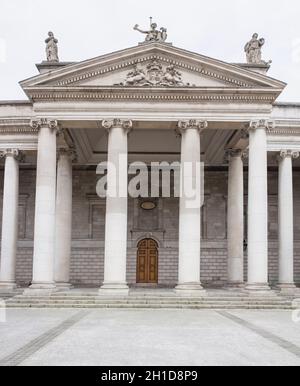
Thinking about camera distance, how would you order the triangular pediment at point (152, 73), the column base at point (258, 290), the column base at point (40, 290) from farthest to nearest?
the triangular pediment at point (152, 73)
the column base at point (258, 290)
the column base at point (40, 290)

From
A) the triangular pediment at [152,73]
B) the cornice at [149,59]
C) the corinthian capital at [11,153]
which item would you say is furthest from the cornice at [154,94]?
the corinthian capital at [11,153]

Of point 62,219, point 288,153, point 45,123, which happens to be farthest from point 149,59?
point 62,219

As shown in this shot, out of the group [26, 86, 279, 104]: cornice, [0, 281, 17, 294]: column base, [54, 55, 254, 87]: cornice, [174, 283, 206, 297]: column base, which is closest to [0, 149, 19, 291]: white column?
[0, 281, 17, 294]: column base

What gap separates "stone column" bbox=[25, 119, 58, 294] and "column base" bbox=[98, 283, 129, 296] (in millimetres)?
2772

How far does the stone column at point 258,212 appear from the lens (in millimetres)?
27250

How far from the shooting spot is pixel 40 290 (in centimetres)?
2662

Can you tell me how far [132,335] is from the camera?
15.2 m

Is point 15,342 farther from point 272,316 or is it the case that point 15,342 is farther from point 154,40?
point 154,40

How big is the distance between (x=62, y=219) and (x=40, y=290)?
19.9 ft

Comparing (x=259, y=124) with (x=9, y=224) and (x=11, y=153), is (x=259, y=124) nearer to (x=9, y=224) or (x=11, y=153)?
(x=11, y=153)

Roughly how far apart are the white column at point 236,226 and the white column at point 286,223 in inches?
96.6

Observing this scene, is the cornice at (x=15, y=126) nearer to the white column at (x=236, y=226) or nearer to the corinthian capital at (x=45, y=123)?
the corinthian capital at (x=45, y=123)
